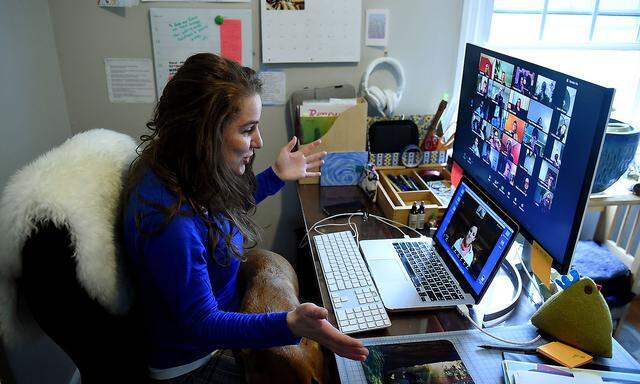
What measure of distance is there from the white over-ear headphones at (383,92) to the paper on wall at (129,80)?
893mm

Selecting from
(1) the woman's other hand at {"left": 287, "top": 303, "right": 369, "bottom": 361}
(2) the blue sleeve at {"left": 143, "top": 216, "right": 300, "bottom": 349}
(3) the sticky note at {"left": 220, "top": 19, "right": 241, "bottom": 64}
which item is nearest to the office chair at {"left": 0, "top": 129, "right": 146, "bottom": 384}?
(2) the blue sleeve at {"left": 143, "top": 216, "right": 300, "bottom": 349}

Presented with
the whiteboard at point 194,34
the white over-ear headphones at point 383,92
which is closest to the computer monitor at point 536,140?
the white over-ear headphones at point 383,92

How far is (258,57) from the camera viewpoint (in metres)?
1.97

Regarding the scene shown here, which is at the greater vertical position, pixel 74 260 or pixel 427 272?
pixel 74 260

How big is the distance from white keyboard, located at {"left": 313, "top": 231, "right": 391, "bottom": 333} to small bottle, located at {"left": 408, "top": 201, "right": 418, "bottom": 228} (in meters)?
0.21

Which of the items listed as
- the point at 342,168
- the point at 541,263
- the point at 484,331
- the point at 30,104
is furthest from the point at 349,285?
the point at 30,104

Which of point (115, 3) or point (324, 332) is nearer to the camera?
point (324, 332)

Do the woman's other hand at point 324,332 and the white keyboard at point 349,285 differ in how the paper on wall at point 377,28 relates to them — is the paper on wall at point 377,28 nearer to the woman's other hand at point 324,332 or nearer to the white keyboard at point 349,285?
the white keyboard at point 349,285

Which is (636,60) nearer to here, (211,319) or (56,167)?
(211,319)

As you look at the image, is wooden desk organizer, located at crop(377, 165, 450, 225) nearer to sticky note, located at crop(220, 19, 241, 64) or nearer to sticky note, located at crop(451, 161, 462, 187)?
sticky note, located at crop(451, 161, 462, 187)

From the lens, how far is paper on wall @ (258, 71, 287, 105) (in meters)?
2.00

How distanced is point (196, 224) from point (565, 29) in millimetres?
1883

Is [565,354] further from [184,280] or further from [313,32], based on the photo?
[313,32]

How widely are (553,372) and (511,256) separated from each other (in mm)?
492
